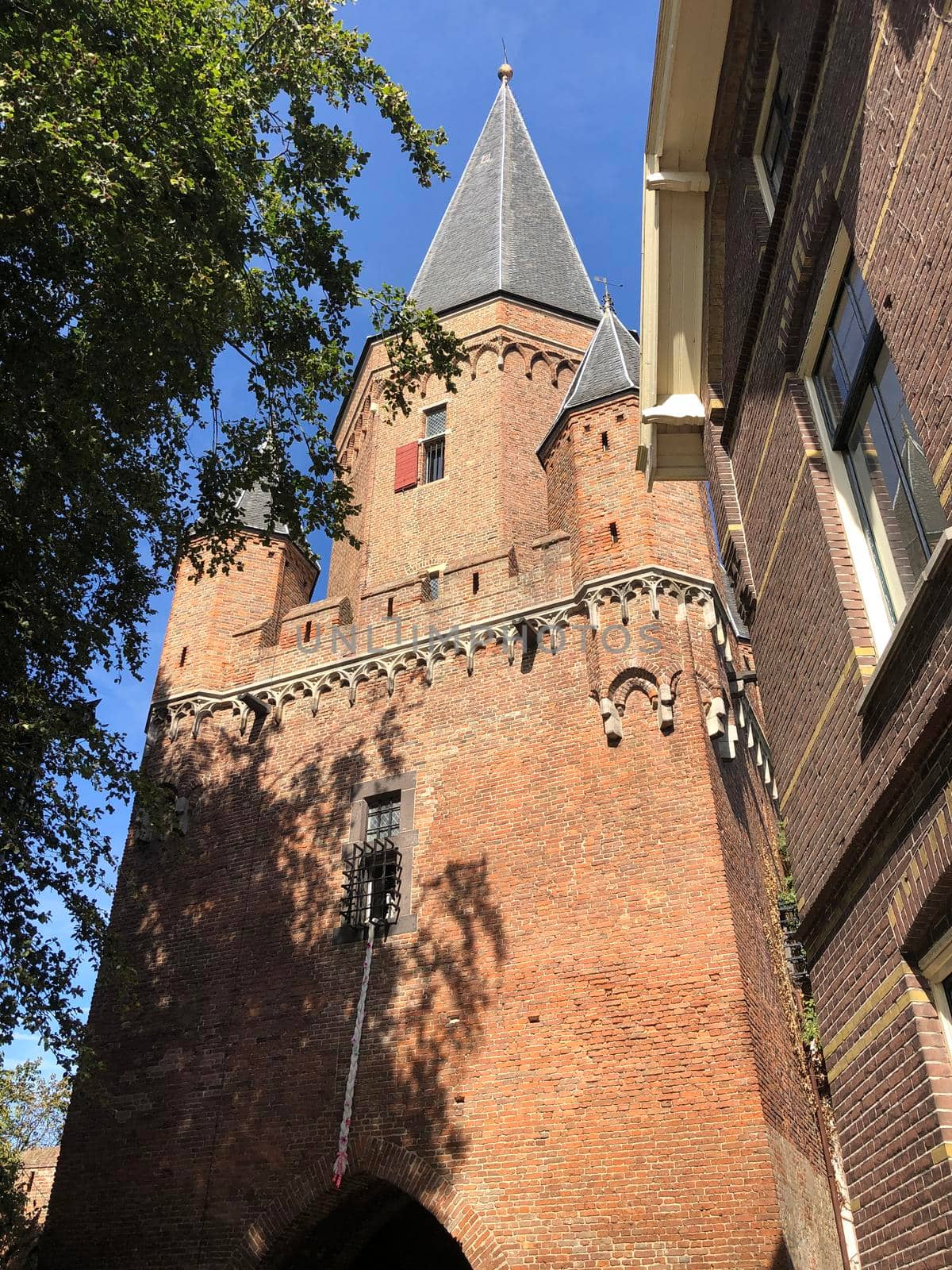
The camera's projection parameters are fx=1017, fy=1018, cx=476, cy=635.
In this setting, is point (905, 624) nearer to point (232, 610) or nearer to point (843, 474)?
point (843, 474)

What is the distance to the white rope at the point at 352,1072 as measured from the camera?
35.4 ft

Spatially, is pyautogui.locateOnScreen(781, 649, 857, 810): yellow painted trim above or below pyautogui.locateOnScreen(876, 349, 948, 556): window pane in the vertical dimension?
below

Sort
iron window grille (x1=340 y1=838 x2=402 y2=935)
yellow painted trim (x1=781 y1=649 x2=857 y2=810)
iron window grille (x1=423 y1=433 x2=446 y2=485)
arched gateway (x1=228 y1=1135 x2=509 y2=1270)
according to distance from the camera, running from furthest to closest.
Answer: iron window grille (x1=423 y1=433 x2=446 y2=485), iron window grille (x1=340 y1=838 x2=402 y2=935), arched gateway (x1=228 y1=1135 x2=509 y2=1270), yellow painted trim (x1=781 y1=649 x2=857 y2=810)

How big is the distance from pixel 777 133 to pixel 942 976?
17.3 feet

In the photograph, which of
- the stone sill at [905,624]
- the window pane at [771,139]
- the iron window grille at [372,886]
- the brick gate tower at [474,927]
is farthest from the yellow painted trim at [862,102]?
the iron window grille at [372,886]

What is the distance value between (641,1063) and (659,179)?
811 cm

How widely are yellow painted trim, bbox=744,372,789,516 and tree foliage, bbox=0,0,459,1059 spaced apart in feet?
16.3

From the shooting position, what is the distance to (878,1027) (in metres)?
4.57

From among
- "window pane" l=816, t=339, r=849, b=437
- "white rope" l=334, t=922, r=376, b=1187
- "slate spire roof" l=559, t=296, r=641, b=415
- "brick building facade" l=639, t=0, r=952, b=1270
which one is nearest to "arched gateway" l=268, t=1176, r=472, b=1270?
"white rope" l=334, t=922, r=376, b=1187

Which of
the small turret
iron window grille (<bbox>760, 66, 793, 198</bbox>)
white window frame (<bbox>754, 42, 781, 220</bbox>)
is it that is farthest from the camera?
the small turret

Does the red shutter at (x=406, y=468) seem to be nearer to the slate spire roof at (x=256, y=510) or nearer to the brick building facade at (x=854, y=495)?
the slate spire roof at (x=256, y=510)

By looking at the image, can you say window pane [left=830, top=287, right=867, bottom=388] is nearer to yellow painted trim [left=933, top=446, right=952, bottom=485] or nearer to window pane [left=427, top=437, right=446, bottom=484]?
yellow painted trim [left=933, top=446, right=952, bottom=485]

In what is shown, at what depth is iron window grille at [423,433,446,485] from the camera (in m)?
18.6

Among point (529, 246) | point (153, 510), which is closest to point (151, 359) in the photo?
point (153, 510)
